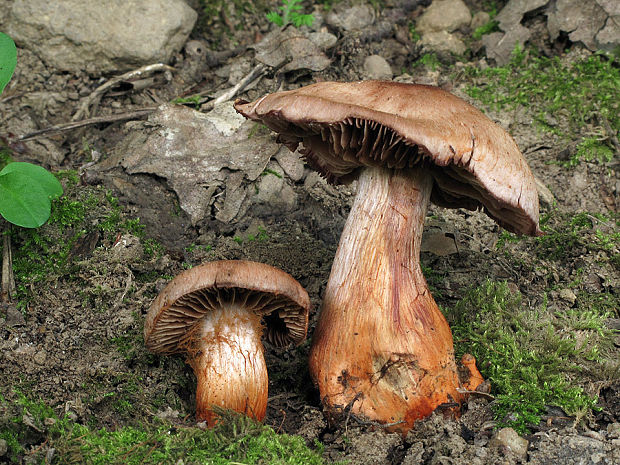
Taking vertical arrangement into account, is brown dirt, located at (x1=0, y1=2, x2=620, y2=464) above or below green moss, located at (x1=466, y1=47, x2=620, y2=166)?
below

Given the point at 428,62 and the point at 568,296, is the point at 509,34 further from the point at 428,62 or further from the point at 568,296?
the point at 568,296

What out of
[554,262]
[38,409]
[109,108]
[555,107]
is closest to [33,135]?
[109,108]

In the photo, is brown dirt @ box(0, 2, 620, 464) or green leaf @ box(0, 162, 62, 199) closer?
brown dirt @ box(0, 2, 620, 464)

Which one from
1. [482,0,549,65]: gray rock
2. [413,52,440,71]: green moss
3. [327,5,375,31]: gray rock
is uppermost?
[482,0,549,65]: gray rock

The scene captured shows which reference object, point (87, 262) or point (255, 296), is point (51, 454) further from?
point (87, 262)

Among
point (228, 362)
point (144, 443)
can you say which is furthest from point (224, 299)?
point (144, 443)

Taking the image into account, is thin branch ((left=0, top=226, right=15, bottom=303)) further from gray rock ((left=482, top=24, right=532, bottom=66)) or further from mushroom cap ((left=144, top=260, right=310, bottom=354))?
gray rock ((left=482, top=24, right=532, bottom=66))

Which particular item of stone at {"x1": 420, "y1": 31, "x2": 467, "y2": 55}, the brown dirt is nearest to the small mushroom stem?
the brown dirt
